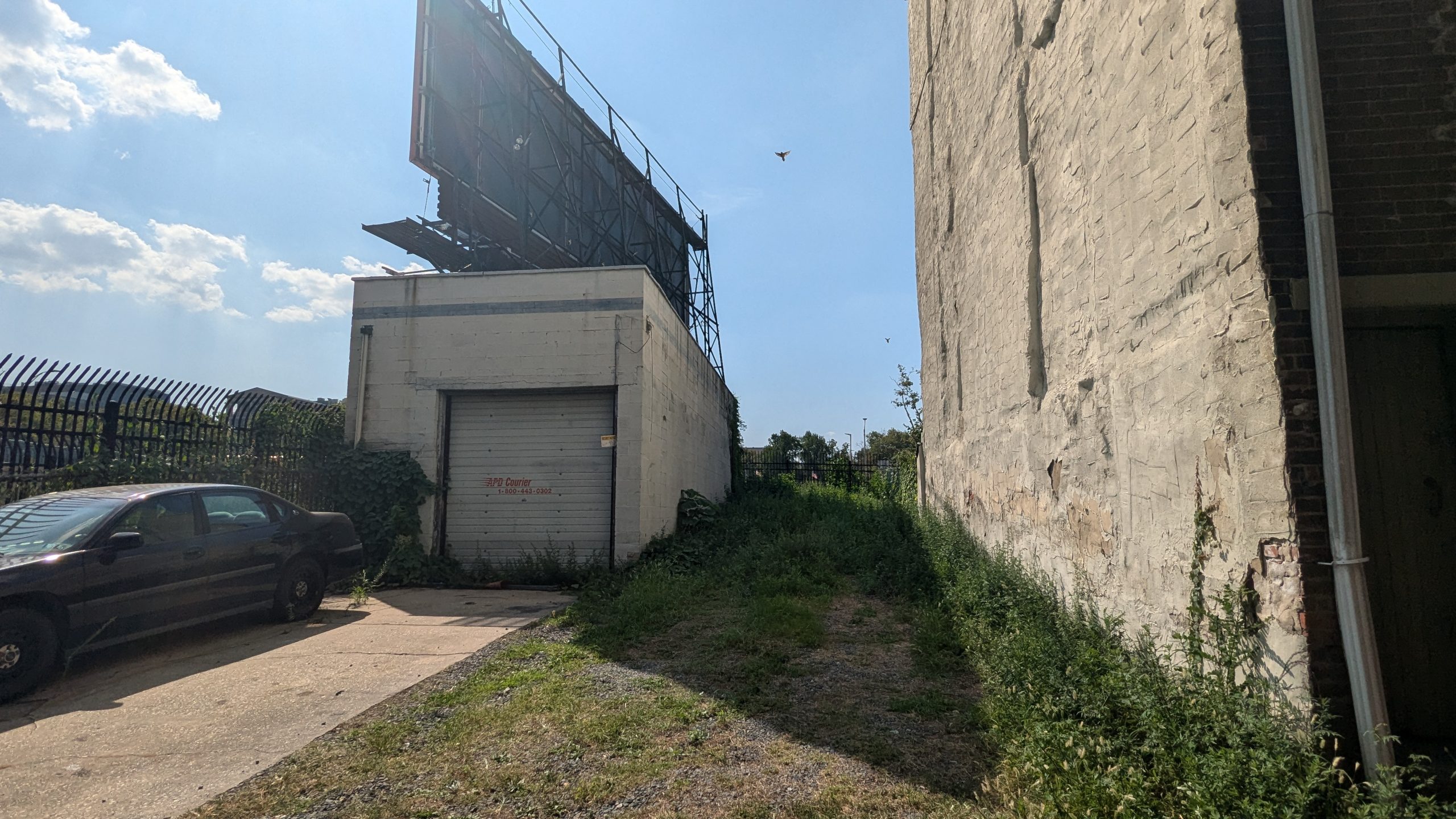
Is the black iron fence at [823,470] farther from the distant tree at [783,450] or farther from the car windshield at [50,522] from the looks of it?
the car windshield at [50,522]

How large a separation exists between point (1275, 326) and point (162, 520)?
803cm

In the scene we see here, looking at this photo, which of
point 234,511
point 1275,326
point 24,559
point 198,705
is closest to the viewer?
point 1275,326

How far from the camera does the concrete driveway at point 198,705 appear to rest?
3557 millimetres

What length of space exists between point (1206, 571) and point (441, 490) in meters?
9.76

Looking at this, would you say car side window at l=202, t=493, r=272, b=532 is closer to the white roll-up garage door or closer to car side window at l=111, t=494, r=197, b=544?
car side window at l=111, t=494, r=197, b=544

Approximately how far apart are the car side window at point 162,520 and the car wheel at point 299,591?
114 centimetres

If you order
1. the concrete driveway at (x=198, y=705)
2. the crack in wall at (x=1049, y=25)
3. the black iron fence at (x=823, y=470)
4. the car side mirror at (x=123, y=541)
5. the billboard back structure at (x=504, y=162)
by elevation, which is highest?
the billboard back structure at (x=504, y=162)

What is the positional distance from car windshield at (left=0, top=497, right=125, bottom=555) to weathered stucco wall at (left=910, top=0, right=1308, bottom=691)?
7.58 m

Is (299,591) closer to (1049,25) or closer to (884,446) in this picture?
(1049,25)

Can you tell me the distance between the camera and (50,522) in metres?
5.62

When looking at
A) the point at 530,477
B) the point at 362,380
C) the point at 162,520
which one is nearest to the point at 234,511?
the point at 162,520

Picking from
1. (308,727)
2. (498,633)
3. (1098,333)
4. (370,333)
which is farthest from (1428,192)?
(370,333)

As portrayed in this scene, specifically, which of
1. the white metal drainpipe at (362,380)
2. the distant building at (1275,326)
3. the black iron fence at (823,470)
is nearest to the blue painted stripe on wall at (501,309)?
the white metal drainpipe at (362,380)

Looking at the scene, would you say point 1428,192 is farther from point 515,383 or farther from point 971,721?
point 515,383
